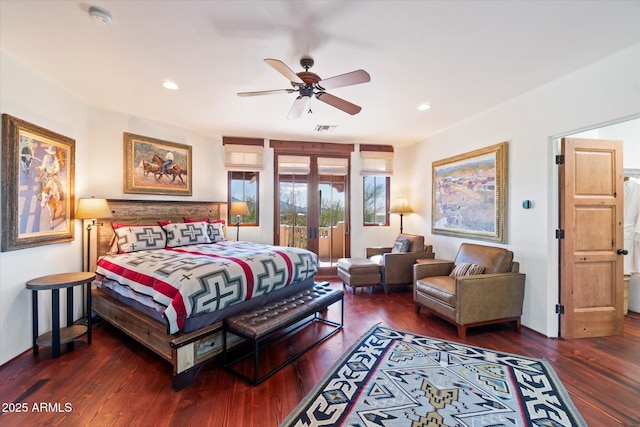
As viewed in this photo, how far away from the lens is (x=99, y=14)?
5.95ft

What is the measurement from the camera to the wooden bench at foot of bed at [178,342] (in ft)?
6.55

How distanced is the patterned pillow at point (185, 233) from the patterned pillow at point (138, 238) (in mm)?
89

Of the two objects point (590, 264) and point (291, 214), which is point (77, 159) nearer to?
point (291, 214)

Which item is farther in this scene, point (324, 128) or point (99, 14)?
point (324, 128)

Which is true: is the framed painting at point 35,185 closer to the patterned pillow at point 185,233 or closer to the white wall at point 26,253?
the white wall at point 26,253

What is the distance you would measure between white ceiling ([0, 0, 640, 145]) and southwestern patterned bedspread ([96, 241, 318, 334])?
187cm

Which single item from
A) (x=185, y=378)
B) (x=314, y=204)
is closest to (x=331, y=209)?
(x=314, y=204)

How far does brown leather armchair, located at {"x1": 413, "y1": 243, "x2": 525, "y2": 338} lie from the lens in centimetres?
283

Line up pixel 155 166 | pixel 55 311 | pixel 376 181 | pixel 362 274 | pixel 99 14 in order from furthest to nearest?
1. pixel 376 181
2. pixel 362 274
3. pixel 155 166
4. pixel 55 311
5. pixel 99 14

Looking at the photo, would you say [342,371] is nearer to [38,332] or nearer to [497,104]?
[38,332]

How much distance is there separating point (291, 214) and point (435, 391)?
12.5 feet

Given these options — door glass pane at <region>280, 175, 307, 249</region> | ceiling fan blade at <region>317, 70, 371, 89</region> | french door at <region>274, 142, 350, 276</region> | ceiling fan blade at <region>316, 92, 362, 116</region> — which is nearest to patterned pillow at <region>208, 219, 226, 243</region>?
french door at <region>274, 142, 350, 276</region>

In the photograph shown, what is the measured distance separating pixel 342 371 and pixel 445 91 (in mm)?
3099

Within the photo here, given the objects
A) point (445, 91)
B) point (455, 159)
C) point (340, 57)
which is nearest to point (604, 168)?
point (455, 159)
